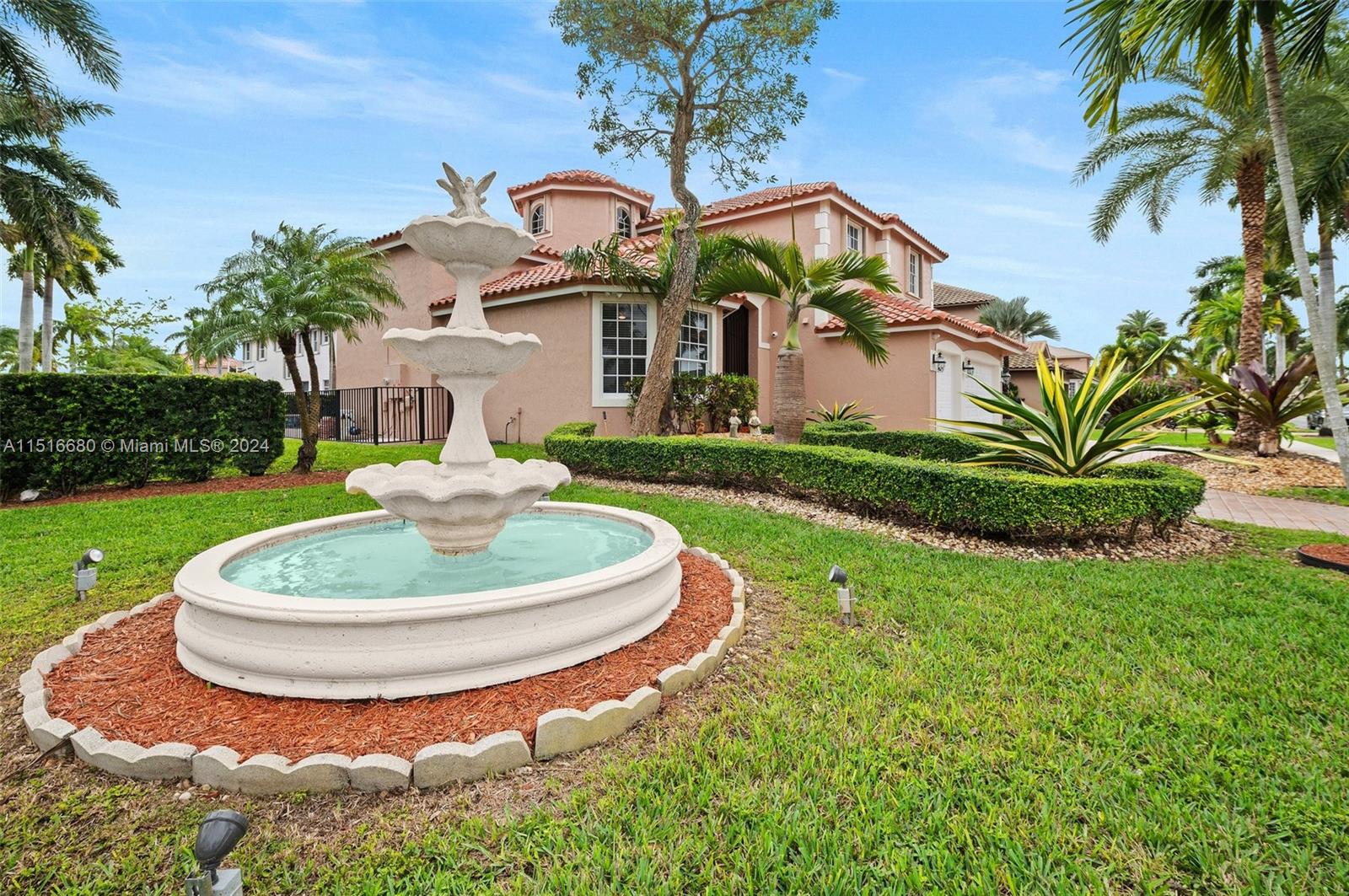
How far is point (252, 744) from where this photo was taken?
2418 mm

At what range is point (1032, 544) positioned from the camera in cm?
592

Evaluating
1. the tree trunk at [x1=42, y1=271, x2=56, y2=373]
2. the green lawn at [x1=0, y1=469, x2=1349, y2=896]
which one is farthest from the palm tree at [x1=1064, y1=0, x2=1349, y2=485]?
the tree trunk at [x1=42, y1=271, x2=56, y2=373]

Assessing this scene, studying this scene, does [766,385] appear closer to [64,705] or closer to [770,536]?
[770,536]

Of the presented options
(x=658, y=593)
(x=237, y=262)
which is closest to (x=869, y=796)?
(x=658, y=593)

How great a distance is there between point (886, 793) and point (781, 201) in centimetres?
1726

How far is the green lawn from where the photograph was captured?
1.89 meters

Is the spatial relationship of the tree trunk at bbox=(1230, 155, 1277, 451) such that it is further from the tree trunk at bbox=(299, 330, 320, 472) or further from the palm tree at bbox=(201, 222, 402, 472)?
the tree trunk at bbox=(299, 330, 320, 472)

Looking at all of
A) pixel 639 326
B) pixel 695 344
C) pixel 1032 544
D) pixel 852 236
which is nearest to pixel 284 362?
pixel 639 326

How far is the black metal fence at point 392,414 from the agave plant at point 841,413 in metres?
9.97

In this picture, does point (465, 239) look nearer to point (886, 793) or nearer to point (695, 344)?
point (886, 793)

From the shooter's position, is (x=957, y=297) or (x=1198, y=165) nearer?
(x=1198, y=165)

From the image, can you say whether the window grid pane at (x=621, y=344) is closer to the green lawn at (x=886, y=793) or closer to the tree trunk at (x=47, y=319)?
the green lawn at (x=886, y=793)

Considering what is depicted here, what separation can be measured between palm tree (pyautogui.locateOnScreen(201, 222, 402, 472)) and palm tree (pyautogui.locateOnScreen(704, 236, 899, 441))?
23.2 feet

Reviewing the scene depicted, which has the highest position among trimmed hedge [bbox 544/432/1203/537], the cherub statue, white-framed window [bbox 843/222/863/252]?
white-framed window [bbox 843/222/863/252]
